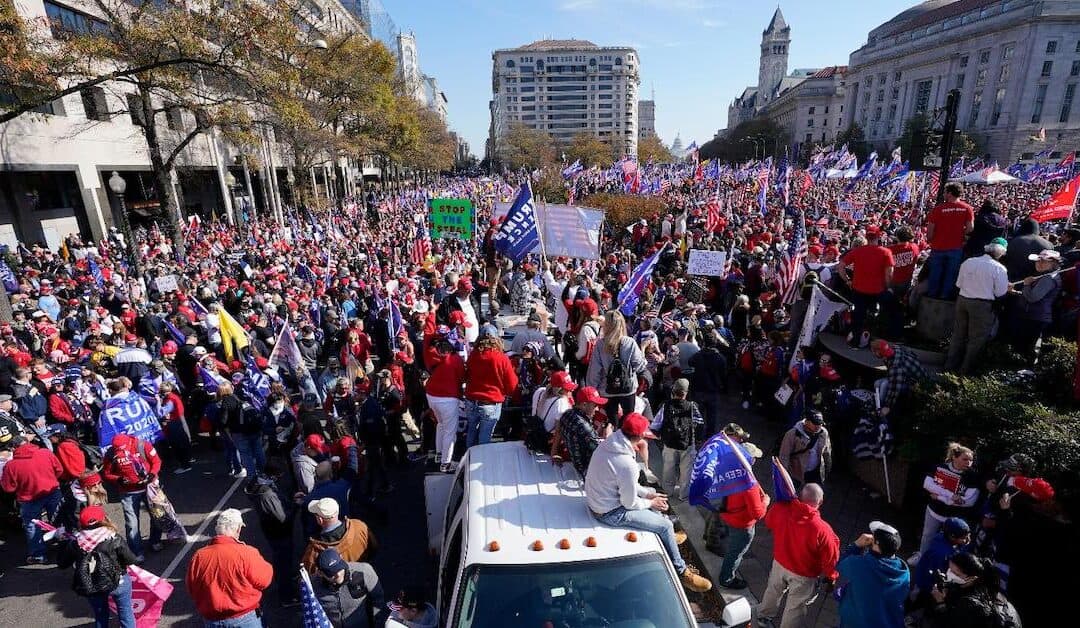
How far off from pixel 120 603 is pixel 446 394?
131 inches

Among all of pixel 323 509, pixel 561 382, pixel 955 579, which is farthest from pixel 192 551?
pixel 955 579

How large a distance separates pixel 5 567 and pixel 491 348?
224 inches

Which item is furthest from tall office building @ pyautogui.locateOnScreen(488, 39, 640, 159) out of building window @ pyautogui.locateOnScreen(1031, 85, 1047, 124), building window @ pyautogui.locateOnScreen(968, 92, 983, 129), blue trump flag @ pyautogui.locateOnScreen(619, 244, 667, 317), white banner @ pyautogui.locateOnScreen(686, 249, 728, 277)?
blue trump flag @ pyautogui.locateOnScreen(619, 244, 667, 317)

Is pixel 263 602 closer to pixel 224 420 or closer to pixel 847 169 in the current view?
pixel 224 420

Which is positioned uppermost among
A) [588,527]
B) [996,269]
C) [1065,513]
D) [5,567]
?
[996,269]

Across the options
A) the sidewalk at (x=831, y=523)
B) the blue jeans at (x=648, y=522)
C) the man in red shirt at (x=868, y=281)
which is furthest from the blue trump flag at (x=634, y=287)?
the blue jeans at (x=648, y=522)

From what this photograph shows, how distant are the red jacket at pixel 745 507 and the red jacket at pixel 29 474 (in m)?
6.76

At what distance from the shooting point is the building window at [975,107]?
76062mm

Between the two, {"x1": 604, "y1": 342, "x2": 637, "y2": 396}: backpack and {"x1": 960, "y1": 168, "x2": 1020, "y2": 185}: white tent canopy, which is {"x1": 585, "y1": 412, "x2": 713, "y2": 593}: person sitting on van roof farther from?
{"x1": 960, "y1": 168, "x2": 1020, "y2": 185}: white tent canopy

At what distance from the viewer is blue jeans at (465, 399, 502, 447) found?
6324mm

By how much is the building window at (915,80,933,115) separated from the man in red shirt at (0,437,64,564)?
106174 mm

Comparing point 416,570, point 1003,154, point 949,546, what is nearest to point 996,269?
point 949,546

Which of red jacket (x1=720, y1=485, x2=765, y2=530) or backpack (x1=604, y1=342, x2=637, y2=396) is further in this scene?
backpack (x1=604, y1=342, x2=637, y2=396)

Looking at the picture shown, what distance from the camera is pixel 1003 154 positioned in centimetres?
7206
